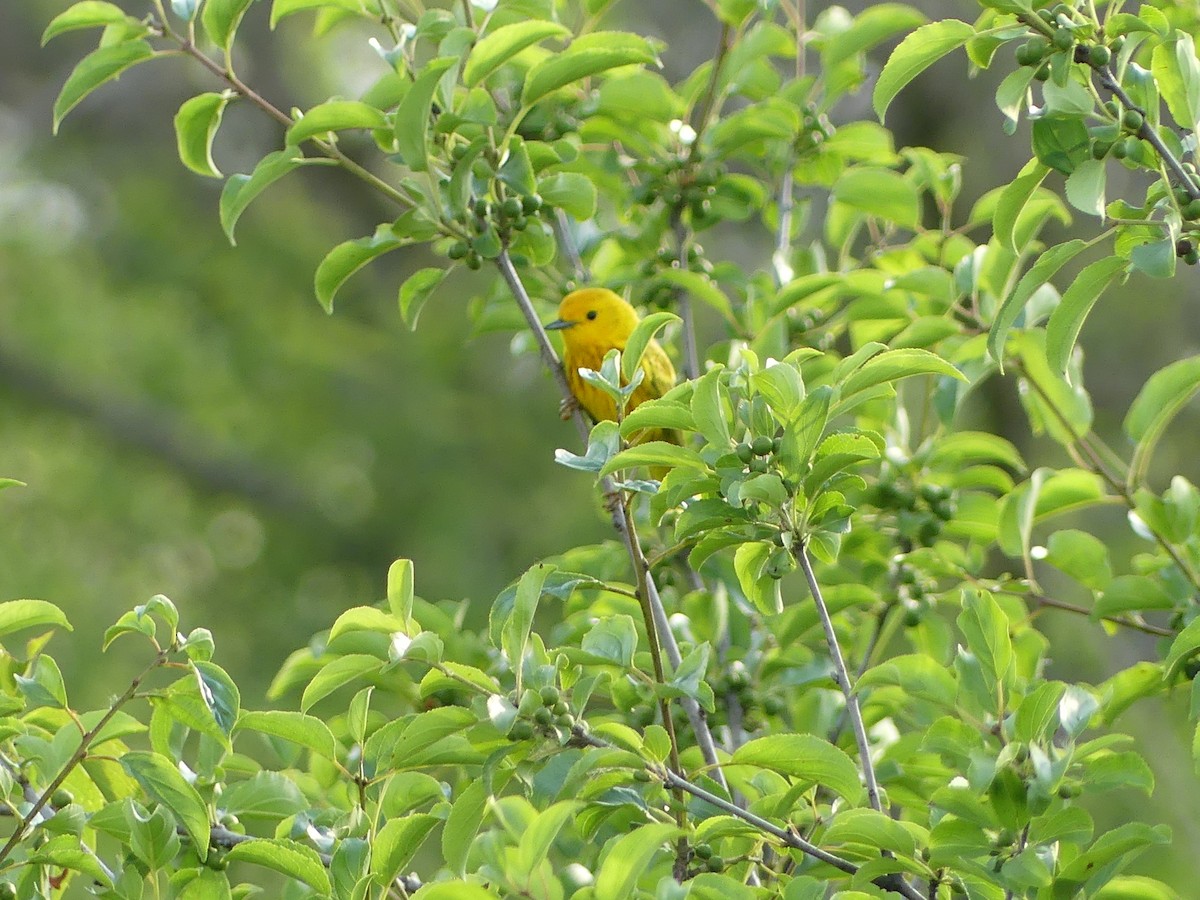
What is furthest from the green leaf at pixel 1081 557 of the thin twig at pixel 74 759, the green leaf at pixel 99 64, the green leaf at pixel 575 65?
the green leaf at pixel 99 64

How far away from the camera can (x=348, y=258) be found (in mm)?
2721

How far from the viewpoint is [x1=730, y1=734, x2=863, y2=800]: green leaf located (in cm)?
193

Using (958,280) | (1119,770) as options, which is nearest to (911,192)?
(958,280)

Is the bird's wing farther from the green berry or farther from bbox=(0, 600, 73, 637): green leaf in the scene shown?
the green berry

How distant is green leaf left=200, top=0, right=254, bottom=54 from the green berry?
1.48 meters

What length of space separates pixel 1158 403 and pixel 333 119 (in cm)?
156

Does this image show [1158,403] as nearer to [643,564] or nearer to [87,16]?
[643,564]

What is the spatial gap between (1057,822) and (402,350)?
390 inches

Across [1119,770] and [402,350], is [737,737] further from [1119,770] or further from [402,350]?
[402,350]

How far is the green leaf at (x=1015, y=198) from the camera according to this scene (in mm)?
1993

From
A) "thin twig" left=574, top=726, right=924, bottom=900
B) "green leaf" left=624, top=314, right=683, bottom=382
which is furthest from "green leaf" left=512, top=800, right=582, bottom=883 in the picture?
"green leaf" left=624, top=314, right=683, bottom=382

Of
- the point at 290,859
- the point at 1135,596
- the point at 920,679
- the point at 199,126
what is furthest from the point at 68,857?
the point at 1135,596

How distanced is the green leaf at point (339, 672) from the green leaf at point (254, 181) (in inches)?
33.0

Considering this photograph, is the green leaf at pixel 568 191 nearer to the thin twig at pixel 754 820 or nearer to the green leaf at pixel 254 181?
the green leaf at pixel 254 181
